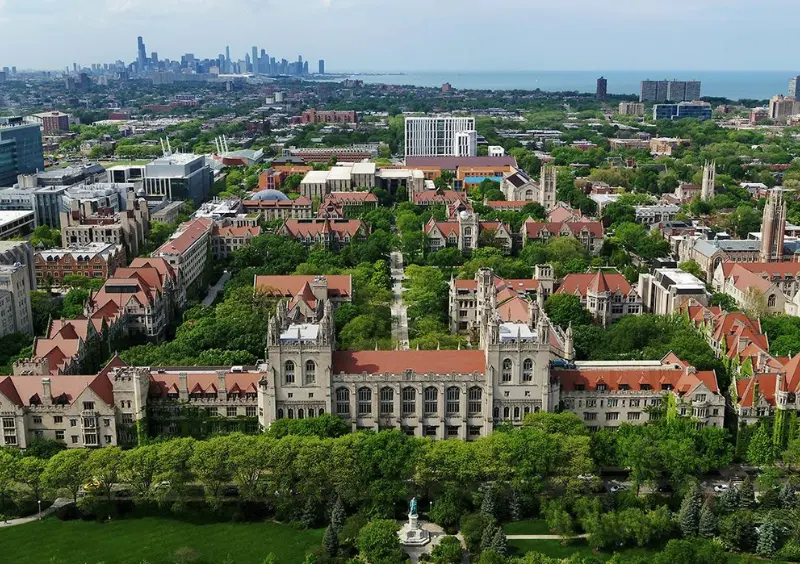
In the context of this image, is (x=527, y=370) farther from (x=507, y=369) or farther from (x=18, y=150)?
(x=18, y=150)

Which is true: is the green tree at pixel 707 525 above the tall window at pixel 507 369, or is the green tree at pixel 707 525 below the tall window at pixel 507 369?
below

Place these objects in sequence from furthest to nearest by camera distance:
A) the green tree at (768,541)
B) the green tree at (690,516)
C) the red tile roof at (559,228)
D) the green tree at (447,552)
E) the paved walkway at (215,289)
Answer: the red tile roof at (559,228), the paved walkway at (215,289), the green tree at (690,516), the green tree at (768,541), the green tree at (447,552)

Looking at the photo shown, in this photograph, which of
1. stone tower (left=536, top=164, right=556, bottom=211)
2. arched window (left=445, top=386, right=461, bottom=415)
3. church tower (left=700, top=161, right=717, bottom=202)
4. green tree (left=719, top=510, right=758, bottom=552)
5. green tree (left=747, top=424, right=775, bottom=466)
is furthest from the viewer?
church tower (left=700, top=161, right=717, bottom=202)

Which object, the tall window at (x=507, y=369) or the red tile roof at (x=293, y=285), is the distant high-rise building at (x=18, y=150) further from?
the tall window at (x=507, y=369)

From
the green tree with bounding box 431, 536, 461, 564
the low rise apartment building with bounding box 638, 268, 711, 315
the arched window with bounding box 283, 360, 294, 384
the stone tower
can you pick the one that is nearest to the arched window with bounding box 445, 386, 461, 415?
the arched window with bounding box 283, 360, 294, 384

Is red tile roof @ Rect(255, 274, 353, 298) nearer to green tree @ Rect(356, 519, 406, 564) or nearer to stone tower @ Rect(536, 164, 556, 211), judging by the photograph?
green tree @ Rect(356, 519, 406, 564)

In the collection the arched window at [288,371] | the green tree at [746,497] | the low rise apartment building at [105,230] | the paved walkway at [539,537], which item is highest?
the low rise apartment building at [105,230]

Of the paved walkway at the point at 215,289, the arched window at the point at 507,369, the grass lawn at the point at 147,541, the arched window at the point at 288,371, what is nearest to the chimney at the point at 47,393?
the grass lawn at the point at 147,541
